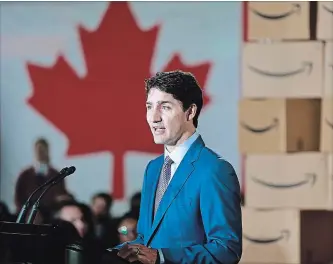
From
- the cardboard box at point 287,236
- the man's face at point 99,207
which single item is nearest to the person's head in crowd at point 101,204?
the man's face at point 99,207

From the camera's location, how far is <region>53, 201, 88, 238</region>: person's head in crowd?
2500 mm

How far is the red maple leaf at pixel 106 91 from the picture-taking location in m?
2.56

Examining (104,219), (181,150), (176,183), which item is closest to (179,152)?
(181,150)

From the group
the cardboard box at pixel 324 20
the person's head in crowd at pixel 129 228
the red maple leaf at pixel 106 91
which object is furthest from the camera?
the red maple leaf at pixel 106 91

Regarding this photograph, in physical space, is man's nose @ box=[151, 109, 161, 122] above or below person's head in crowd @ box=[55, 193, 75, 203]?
above

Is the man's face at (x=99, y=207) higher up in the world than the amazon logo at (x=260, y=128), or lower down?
lower down

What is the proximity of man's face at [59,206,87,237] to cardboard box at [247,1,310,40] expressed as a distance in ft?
3.16

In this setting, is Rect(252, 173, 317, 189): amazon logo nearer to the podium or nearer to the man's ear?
the man's ear

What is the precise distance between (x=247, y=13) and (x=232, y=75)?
247 millimetres

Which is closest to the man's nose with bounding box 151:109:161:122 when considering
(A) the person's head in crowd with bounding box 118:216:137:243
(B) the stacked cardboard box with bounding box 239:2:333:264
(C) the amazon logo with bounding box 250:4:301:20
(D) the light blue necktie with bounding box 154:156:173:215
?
(D) the light blue necktie with bounding box 154:156:173:215

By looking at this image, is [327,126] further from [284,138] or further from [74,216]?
[74,216]

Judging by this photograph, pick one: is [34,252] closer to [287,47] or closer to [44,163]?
[44,163]

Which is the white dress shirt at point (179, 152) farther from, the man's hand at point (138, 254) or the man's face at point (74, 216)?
the man's face at point (74, 216)

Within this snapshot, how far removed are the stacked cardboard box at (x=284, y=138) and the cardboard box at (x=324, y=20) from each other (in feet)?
0.12
